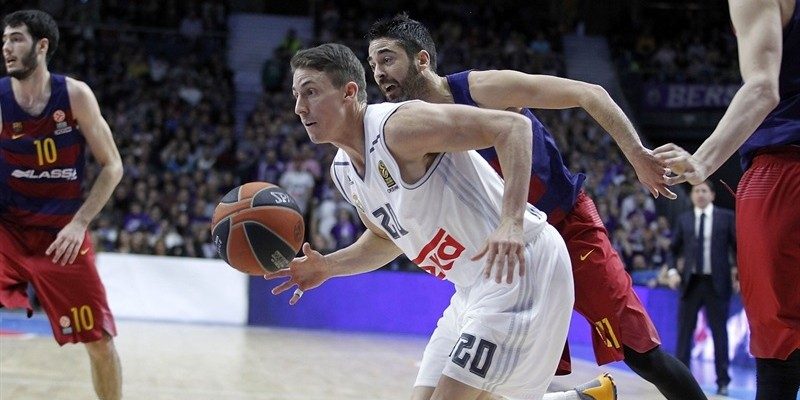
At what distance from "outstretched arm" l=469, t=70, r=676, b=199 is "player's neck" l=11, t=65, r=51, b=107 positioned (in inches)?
95.7

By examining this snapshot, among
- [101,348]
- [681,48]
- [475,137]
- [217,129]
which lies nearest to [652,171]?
[475,137]

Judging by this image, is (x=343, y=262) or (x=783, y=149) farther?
(x=343, y=262)

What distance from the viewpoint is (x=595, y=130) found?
17734 mm

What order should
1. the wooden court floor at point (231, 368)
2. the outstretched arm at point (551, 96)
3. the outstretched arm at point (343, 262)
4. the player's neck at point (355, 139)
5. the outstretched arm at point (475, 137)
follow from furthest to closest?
1. the wooden court floor at point (231, 368)
2. the outstretched arm at point (343, 262)
3. the outstretched arm at point (551, 96)
4. the player's neck at point (355, 139)
5. the outstretched arm at point (475, 137)

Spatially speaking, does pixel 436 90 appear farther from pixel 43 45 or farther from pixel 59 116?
pixel 43 45

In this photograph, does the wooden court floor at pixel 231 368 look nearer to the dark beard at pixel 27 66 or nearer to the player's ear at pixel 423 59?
the dark beard at pixel 27 66

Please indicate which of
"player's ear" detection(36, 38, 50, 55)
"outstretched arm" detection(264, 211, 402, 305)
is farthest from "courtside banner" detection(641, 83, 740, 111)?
"outstretched arm" detection(264, 211, 402, 305)

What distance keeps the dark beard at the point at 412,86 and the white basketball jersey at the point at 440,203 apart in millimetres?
847

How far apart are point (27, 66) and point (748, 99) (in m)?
3.70

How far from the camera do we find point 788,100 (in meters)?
3.34

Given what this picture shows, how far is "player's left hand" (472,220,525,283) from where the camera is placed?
3.01 metres

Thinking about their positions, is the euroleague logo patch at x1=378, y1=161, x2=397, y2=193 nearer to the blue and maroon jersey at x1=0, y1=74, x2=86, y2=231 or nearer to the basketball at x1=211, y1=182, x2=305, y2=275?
the basketball at x1=211, y1=182, x2=305, y2=275

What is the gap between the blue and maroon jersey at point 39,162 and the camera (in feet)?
17.3

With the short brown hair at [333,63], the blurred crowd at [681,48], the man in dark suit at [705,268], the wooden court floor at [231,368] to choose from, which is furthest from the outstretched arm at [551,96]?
the blurred crowd at [681,48]
